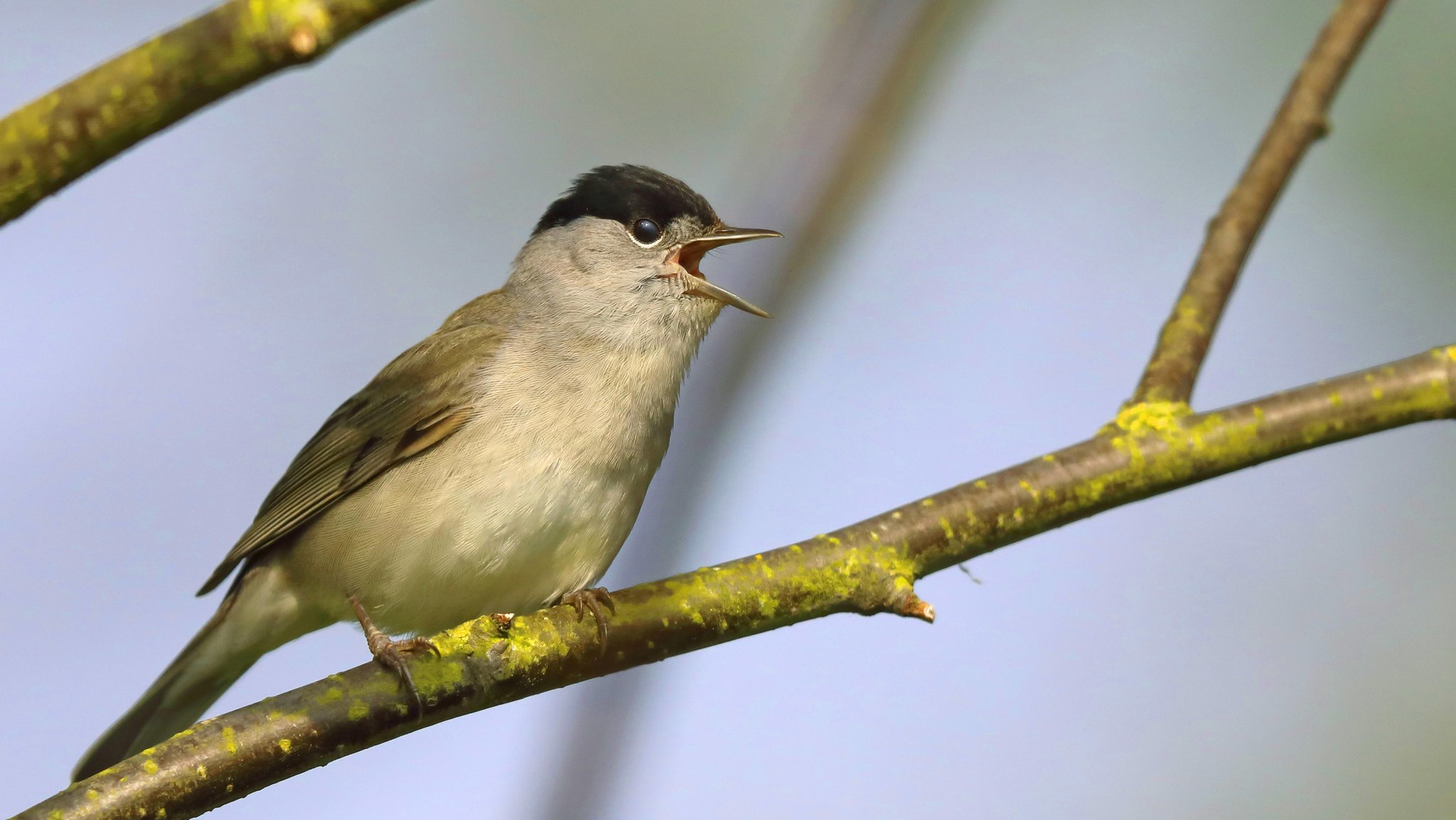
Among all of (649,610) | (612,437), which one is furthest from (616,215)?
(649,610)

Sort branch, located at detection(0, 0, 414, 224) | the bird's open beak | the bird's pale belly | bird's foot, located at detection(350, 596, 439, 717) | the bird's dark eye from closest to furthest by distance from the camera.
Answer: branch, located at detection(0, 0, 414, 224) → bird's foot, located at detection(350, 596, 439, 717) → the bird's pale belly → the bird's open beak → the bird's dark eye

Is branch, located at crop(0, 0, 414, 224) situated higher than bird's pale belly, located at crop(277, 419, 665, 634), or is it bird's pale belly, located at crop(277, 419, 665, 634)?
branch, located at crop(0, 0, 414, 224)

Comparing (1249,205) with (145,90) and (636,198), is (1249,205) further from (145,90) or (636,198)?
(145,90)

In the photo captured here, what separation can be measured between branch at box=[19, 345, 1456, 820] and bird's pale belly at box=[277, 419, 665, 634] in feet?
2.43

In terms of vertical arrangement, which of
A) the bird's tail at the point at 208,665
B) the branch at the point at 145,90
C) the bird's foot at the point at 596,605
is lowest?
the bird's tail at the point at 208,665

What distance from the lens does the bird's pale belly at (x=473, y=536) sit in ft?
13.3

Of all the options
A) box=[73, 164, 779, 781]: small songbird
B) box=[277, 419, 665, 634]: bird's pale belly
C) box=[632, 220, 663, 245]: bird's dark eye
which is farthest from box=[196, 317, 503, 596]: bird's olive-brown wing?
box=[632, 220, 663, 245]: bird's dark eye

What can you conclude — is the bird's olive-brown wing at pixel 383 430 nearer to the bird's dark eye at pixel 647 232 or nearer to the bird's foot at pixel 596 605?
the bird's dark eye at pixel 647 232

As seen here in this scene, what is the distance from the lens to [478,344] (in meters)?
4.70

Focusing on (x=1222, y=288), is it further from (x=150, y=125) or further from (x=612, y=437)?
(x=150, y=125)

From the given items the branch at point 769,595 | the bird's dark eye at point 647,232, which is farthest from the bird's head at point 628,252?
the branch at point 769,595

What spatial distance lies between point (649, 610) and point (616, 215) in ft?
7.73

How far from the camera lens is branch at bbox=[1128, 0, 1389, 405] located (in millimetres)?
4113

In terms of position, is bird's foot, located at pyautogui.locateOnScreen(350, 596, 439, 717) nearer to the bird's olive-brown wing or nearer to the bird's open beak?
the bird's olive-brown wing
